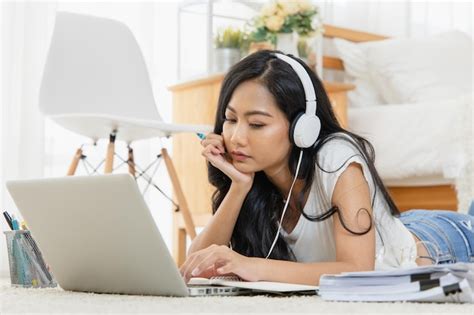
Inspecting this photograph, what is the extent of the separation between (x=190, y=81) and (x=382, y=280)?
1.95 meters

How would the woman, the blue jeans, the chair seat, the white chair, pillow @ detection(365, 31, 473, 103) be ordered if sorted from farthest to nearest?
pillow @ detection(365, 31, 473, 103) < the white chair < the chair seat < the blue jeans < the woman

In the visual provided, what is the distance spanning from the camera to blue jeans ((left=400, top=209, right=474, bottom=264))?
5.45 feet

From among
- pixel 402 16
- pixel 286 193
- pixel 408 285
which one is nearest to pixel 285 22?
pixel 402 16

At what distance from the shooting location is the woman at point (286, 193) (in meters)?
1.29

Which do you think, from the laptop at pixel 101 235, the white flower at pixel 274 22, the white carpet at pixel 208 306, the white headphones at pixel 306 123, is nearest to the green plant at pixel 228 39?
the white flower at pixel 274 22

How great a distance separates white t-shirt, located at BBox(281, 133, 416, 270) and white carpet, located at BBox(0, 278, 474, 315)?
0.28 metres

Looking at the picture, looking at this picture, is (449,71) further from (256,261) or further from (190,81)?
(256,261)

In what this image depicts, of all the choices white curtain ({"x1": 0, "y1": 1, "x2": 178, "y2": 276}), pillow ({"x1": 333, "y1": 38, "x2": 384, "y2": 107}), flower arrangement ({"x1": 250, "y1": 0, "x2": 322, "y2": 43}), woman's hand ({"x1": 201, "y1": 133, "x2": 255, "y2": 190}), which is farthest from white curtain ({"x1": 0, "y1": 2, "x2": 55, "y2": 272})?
woman's hand ({"x1": 201, "y1": 133, "x2": 255, "y2": 190})

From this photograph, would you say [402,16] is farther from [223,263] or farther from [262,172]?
[223,263]

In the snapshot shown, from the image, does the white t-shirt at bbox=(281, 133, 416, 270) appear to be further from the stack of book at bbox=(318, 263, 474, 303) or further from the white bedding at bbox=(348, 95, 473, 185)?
the white bedding at bbox=(348, 95, 473, 185)

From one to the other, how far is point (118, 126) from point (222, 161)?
102 cm

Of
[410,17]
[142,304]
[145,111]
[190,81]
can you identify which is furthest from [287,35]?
[142,304]

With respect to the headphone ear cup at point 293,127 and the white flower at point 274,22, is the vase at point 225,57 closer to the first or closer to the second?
the white flower at point 274,22

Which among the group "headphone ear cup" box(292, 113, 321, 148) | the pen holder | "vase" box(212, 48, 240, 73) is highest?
"vase" box(212, 48, 240, 73)
